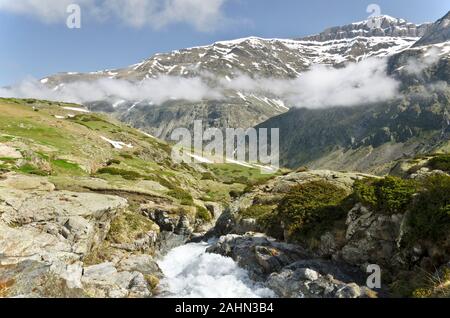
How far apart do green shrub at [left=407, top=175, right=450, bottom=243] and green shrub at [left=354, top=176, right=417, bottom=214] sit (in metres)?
1.10

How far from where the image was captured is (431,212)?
22172mm

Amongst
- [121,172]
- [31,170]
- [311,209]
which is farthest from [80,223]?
[121,172]

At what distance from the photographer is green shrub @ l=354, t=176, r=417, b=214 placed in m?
24.6

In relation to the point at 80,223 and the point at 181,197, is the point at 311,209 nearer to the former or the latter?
the point at 80,223

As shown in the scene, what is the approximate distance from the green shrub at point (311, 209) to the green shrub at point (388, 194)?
8.96 ft

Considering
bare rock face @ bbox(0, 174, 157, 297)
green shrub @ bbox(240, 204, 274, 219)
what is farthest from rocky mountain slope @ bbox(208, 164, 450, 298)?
bare rock face @ bbox(0, 174, 157, 297)

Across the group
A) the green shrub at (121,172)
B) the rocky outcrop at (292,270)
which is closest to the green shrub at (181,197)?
the green shrub at (121,172)

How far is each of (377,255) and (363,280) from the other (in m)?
1.95

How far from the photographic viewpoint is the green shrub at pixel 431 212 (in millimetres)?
21328

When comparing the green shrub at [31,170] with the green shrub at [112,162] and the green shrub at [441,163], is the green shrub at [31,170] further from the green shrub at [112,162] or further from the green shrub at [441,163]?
the green shrub at [441,163]

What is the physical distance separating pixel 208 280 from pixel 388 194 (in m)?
13.2

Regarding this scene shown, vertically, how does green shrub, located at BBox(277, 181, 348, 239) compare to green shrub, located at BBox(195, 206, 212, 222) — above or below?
above

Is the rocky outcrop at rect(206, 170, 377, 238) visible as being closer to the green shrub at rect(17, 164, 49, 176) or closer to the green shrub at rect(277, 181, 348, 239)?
the green shrub at rect(277, 181, 348, 239)
